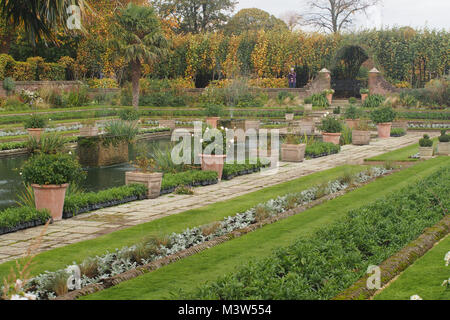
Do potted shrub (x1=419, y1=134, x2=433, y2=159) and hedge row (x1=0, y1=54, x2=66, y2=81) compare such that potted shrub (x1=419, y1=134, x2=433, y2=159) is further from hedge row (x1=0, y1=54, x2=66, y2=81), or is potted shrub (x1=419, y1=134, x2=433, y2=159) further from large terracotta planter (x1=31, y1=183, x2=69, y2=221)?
Result: hedge row (x1=0, y1=54, x2=66, y2=81)

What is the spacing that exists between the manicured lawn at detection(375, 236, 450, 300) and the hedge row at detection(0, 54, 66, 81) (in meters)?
29.9

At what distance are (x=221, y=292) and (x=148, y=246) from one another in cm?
206

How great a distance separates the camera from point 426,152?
15.9 metres

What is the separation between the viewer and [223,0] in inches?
1911

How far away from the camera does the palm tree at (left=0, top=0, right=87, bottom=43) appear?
808 centimetres

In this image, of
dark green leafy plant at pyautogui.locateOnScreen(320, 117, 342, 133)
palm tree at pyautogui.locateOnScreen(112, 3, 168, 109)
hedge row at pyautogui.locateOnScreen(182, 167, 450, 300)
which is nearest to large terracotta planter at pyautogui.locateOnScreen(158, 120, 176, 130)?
palm tree at pyautogui.locateOnScreen(112, 3, 168, 109)

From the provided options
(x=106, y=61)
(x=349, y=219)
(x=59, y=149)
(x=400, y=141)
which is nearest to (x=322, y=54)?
(x=106, y=61)

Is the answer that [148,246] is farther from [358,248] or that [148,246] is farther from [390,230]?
[390,230]

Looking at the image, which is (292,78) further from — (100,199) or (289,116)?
(100,199)

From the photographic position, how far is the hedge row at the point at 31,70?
3275 cm

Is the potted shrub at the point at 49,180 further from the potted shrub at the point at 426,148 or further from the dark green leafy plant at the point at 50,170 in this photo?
the potted shrub at the point at 426,148

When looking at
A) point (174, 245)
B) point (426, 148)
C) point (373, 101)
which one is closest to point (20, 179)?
point (174, 245)

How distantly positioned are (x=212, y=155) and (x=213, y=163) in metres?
0.17

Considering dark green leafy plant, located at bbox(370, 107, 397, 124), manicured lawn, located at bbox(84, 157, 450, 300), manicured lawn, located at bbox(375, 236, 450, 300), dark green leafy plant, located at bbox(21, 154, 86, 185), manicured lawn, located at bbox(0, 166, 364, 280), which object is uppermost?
dark green leafy plant, located at bbox(370, 107, 397, 124)
